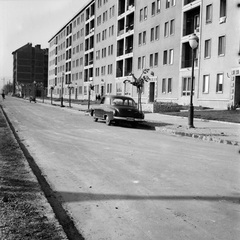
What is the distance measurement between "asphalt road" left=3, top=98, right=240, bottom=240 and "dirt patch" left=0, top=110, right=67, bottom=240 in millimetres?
344

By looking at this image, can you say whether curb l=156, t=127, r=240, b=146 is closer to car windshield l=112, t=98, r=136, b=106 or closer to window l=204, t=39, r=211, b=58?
car windshield l=112, t=98, r=136, b=106

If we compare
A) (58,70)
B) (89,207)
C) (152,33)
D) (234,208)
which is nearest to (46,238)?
(89,207)

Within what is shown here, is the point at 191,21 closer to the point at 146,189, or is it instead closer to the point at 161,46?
the point at 161,46

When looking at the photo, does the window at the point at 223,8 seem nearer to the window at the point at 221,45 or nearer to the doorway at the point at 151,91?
the window at the point at 221,45

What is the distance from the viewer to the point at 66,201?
4.45m

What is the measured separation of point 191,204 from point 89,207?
53.6 inches

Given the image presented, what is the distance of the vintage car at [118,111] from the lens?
53.9 feet

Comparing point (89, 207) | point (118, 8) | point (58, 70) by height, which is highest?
point (118, 8)

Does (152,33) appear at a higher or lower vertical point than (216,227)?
Answer: higher

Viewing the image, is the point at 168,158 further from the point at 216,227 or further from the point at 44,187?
the point at 216,227

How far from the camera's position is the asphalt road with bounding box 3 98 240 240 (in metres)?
3.58

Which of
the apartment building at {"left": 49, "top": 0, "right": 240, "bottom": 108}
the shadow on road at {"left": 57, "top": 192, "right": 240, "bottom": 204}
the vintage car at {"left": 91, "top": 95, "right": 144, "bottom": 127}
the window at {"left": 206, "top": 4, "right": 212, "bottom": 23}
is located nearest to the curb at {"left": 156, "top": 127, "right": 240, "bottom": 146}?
the vintage car at {"left": 91, "top": 95, "right": 144, "bottom": 127}

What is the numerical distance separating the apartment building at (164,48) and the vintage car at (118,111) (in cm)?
387

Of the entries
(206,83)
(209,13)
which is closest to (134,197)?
(206,83)
